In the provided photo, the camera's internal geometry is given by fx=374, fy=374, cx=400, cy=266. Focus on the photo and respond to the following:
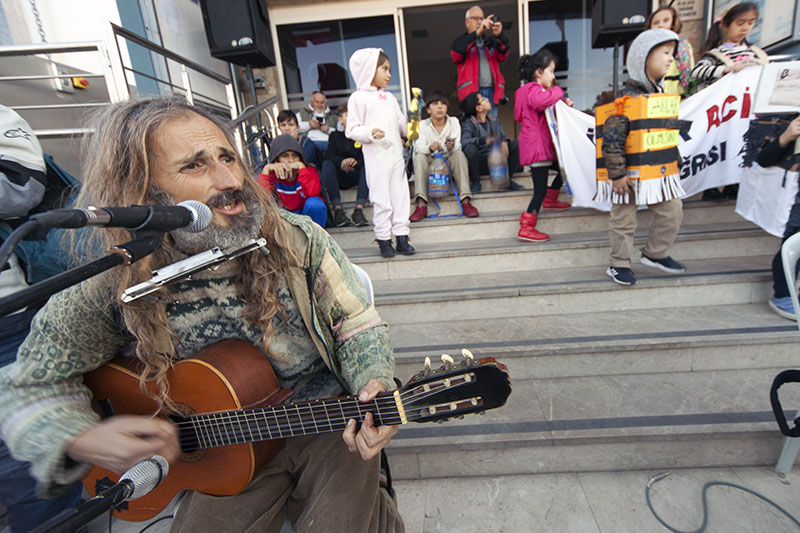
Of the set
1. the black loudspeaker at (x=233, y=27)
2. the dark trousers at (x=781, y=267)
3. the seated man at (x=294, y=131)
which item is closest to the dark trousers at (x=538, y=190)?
the dark trousers at (x=781, y=267)

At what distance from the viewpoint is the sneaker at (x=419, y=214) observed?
4.07 meters

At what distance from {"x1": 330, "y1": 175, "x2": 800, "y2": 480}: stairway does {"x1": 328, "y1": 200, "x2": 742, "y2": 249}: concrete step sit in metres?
0.07

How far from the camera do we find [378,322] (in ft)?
4.34

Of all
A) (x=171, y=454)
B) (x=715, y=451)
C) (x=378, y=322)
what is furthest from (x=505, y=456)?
(x=171, y=454)

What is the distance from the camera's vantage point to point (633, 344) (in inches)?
88.2

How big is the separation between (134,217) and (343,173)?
4291mm

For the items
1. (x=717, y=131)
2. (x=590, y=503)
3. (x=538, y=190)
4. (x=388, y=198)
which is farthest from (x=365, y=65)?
(x=590, y=503)

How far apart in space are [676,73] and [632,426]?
3.37 meters

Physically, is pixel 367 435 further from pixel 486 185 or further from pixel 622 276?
pixel 486 185

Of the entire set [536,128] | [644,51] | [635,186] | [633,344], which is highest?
[644,51]

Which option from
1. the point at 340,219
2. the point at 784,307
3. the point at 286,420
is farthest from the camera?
the point at 340,219

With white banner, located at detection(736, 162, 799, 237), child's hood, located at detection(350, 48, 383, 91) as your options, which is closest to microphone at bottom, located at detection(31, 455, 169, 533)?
child's hood, located at detection(350, 48, 383, 91)

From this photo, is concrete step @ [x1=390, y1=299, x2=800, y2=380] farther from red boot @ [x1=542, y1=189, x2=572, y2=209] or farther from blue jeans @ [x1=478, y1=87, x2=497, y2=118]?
blue jeans @ [x1=478, y1=87, x2=497, y2=118]

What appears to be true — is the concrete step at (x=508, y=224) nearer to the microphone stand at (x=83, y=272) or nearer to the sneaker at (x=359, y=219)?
the sneaker at (x=359, y=219)
